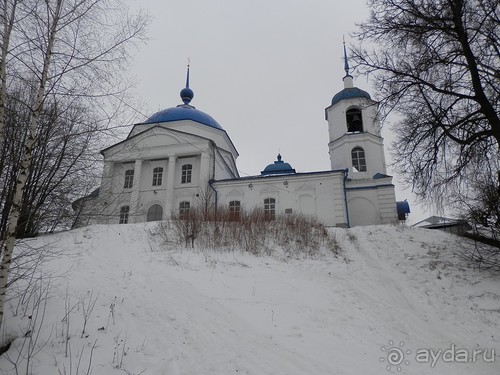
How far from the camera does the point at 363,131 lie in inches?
913

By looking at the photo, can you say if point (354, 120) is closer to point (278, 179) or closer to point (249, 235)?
point (278, 179)

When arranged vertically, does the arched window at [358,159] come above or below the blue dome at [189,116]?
below

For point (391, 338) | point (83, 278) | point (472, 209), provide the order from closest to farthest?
point (391, 338) → point (83, 278) → point (472, 209)

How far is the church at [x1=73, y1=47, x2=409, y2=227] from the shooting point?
21219mm

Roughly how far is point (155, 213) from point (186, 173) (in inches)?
129

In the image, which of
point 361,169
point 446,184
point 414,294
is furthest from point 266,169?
point 414,294

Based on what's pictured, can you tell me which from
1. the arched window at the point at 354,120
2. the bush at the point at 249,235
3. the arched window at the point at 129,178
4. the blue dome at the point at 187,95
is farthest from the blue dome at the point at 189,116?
the bush at the point at 249,235

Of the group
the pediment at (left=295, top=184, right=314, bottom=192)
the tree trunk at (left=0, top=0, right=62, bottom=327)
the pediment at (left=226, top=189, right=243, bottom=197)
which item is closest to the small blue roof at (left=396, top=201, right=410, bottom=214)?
the pediment at (left=295, top=184, right=314, bottom=192)

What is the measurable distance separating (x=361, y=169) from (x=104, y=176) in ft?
61.4

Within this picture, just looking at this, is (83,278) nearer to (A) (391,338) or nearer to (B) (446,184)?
(A) (391,338)

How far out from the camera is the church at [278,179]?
2122cm

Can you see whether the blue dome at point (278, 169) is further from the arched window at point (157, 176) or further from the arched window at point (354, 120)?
the arched window at point (157, 176)

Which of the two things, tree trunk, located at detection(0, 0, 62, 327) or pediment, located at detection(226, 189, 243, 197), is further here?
pediment, located at detection(226, 189, 243, 197)

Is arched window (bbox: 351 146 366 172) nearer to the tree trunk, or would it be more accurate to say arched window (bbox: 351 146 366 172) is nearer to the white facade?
the white facade
